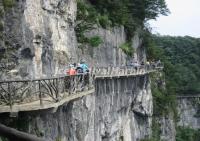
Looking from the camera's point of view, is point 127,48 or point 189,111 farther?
point 189,111

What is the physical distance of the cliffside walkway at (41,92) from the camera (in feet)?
37.2

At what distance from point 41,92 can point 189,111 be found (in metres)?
62.2

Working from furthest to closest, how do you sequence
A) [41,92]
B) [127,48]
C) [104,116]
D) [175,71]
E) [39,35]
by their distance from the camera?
[175,71] → [127,48] → [104,116] → [39,35] → [41,92]

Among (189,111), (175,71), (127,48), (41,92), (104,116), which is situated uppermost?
(127,48)

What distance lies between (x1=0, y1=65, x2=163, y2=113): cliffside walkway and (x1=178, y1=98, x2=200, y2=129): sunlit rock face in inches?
2099

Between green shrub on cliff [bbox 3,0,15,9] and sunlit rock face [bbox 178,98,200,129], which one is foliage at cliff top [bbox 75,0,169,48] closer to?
green shrub on cliff [bbox 3,0,15,9]

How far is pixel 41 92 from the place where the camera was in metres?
12.0

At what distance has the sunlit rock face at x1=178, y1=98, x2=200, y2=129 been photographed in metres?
70.8

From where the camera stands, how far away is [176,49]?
90812 mm

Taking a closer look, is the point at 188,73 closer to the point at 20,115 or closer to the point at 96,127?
the point at 96,127

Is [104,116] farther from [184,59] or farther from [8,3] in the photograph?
[184,59]

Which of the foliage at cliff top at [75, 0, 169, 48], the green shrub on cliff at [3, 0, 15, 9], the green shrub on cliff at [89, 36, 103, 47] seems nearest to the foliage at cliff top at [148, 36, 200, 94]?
the foliage at cliff top at [75, 0, 169, 48]

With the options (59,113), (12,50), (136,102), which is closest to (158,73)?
(136,102)

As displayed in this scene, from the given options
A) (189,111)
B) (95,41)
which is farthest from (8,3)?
(189,111)
